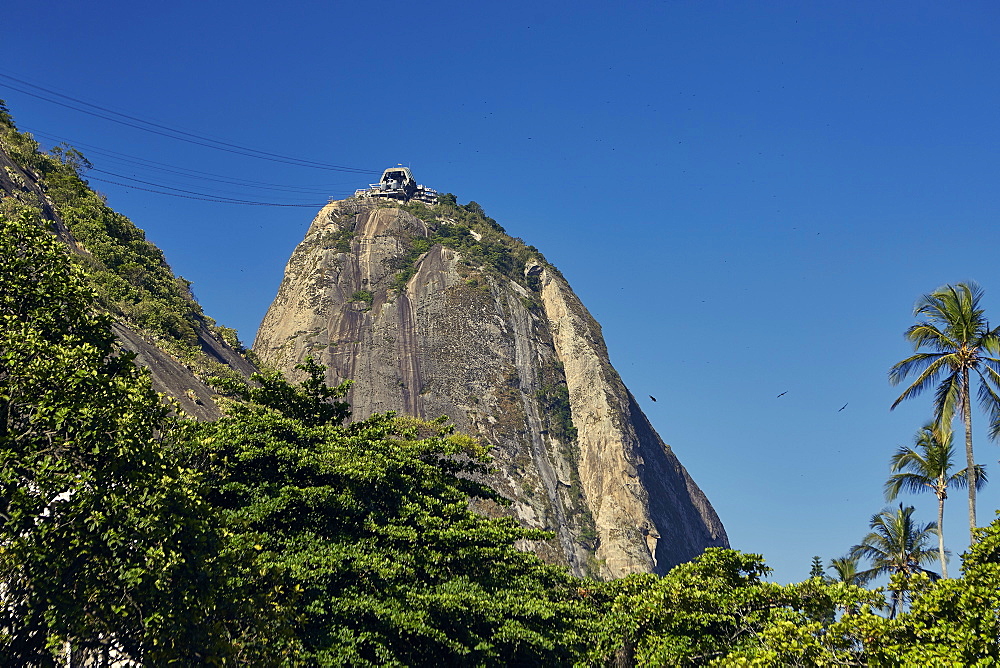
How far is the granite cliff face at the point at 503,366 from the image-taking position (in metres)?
88.8

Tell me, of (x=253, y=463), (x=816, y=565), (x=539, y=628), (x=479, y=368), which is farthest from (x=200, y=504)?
(x=479, y=368)

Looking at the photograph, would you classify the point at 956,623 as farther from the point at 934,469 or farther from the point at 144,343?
the point at 144,343

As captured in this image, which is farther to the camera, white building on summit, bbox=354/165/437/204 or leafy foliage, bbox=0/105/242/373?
white building on summit, bbox=354/165/437/204

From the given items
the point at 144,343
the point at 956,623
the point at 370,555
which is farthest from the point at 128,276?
the point at 956,623

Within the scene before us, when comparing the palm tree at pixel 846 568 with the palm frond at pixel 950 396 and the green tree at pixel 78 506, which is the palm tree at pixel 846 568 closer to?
the palm frond at pixel 950 396

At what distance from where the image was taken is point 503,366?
99688 mm

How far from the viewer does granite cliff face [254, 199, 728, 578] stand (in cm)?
8881

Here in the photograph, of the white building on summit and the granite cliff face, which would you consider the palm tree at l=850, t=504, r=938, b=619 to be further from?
the white building on summit

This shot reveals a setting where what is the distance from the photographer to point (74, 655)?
14.3 meters

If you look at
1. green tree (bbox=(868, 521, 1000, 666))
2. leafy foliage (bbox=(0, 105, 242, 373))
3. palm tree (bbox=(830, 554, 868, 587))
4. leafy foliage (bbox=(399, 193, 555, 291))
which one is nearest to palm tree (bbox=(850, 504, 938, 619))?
palm tree (bbox=(830, 554, 868, 587))

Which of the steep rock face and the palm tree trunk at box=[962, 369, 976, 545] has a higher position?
the steep rock face

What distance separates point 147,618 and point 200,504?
93.9 inches

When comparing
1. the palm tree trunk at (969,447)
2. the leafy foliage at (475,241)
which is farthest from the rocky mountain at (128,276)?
the leafy foliage at (475,241)

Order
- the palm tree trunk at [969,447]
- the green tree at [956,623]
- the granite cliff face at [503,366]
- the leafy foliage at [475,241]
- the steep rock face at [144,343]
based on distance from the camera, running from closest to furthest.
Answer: the green tree at [956,623], the palm tree trunk at [969,447], the steep rock face at [144,343], the granite cliff face at [503,366], the leafy foliage at [475,241]
